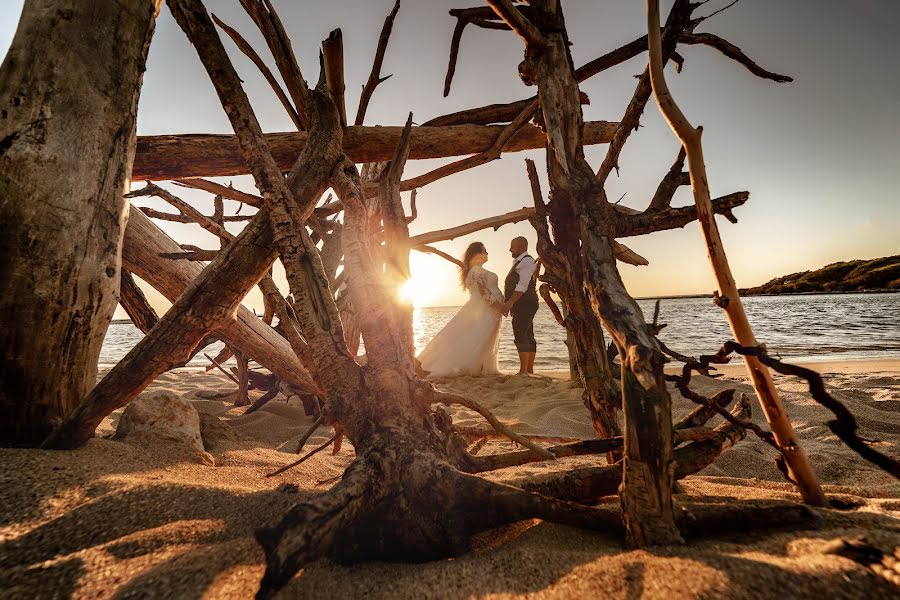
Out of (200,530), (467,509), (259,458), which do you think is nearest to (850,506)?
(467,509)

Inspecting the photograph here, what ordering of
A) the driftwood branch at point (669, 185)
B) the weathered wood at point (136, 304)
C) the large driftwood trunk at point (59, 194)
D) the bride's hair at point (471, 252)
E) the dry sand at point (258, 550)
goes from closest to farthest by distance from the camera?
1. the dry sand at point (258, 550)
2. the driftwood branch at point (669, 185)
3. the large driftwood trunk at point (59, 194)
4. the weathered wood at point (136, 304)
5. the bride's hair at point (471, 252)

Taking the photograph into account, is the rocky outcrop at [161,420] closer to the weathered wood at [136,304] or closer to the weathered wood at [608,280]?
the weathered wood at [136,304]

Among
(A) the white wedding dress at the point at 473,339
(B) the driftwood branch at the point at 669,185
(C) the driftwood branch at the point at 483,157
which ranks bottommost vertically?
(A) the white wedding dress at the point at 473,339

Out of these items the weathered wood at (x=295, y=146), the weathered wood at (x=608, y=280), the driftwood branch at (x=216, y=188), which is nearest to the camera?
the weathered wood at (x=608, y=280)

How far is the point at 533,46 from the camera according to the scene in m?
1.65

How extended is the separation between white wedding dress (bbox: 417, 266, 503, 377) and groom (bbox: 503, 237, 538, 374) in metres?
0.36

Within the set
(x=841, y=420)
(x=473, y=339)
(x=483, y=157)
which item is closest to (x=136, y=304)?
(x=483, y=157)

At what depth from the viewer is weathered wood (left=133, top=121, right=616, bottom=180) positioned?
239 cm

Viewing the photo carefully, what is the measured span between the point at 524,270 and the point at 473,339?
1527mm

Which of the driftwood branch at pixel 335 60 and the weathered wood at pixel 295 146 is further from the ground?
the driftwood branch at pixel 335 60

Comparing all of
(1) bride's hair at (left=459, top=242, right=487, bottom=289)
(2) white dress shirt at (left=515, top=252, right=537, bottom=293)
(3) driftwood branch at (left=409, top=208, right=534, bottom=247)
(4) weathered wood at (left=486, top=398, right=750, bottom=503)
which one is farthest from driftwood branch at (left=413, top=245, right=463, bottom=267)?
(1) bride's hair at (left=459, top=242, right=487, bottom=289)

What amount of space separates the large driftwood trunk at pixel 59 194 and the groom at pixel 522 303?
18.1ft

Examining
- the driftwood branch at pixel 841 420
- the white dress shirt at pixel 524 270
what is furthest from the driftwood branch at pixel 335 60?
the white dress shirt at pixel 524 270

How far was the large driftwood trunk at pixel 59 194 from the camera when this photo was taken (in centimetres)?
151
